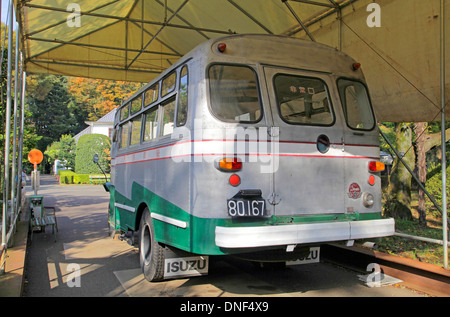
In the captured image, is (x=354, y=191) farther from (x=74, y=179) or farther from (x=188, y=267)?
(x=74, y=179)

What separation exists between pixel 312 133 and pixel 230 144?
1.12m

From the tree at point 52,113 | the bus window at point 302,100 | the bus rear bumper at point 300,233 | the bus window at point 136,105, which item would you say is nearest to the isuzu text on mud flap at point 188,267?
the bus rear bumper at point 300,233

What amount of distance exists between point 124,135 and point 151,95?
198cm

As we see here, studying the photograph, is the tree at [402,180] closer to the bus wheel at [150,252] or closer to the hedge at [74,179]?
the bus wheel at [150,252]

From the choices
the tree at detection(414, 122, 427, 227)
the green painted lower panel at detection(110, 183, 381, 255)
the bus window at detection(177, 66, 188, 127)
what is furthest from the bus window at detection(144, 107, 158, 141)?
the tree at detection(414, 122, 427, 227)

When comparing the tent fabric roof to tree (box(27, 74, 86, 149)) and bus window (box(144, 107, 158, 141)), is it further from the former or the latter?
tree (box(27, 74, 86, 149))

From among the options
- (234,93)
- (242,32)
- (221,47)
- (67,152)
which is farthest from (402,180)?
(67,152)

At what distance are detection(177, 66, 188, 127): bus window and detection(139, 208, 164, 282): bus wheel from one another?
1734mm

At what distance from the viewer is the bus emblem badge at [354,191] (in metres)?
5.05

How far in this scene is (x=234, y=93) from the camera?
15.5 ft

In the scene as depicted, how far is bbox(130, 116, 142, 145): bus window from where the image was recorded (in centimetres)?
684

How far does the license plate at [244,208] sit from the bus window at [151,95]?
8.05 feet
